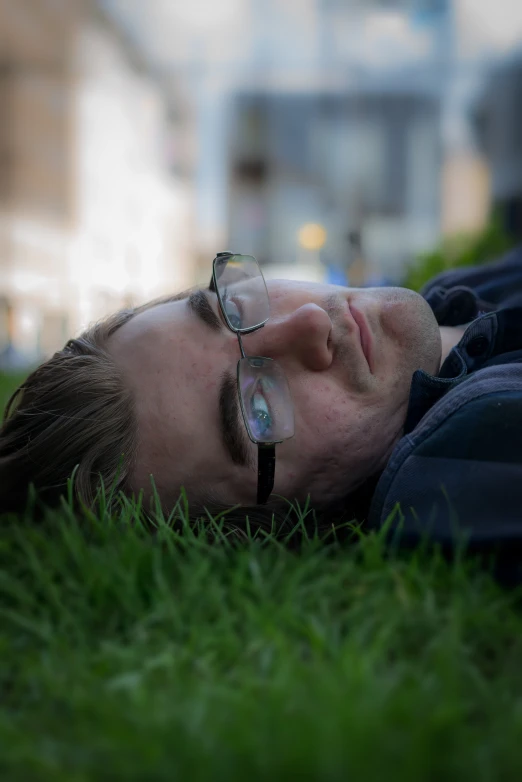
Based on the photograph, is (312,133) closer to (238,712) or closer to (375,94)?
(375,94)

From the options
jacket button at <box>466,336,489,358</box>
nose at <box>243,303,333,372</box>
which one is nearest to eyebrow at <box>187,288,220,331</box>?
nose at <box>243,303,333,372</box>

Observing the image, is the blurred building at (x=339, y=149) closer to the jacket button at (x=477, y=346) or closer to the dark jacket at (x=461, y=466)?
the jacket button at (x=477, y=346)

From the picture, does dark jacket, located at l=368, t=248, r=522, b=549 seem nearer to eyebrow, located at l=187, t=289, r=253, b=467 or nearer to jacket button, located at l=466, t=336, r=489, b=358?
jacket button, located at l=466, t=336, r=489, b=358

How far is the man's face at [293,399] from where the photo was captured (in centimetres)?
198

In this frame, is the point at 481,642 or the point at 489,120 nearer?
the point at 481,642

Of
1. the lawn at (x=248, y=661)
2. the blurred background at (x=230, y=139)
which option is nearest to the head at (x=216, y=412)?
the lawn at (x=248, y=661)

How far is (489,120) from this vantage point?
11148 mm

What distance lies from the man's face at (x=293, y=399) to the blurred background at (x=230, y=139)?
31.8 ft

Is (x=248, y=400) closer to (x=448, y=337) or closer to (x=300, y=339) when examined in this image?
(x=300, y=339)

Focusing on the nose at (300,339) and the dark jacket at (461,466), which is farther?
the nose at (300,339)

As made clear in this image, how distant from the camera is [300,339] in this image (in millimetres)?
2014

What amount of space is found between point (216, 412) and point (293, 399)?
21 cm

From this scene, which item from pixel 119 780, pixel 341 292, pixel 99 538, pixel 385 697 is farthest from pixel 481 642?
pixel 341 292

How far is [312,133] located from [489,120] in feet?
20.2
